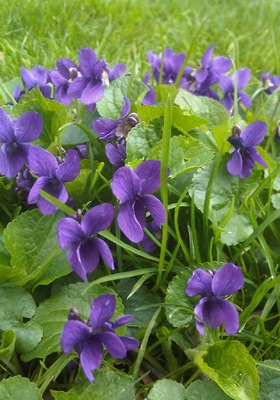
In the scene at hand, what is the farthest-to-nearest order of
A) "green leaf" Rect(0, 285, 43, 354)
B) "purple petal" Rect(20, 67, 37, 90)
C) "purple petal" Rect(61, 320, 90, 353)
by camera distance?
"purple petal" Rect(20, 67, 37, 90)
"green leaf" Rect(0, 285, 43, 354)
"purple petal" Rect(61, 320, 90, 353)

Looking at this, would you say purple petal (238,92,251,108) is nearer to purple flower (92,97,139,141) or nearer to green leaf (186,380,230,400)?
purple flower (92,97,139,141)

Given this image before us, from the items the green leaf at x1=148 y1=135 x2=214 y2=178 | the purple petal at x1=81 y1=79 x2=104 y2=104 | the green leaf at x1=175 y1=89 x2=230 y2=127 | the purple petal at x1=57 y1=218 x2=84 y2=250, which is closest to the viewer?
the purple petal at x1=57 y1=218 x2=84 y2=250

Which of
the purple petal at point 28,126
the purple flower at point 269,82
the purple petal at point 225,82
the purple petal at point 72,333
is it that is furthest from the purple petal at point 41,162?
the purple flower at point 269,82

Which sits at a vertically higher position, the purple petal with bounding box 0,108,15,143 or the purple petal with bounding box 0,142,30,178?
the purple petal with bounding box 0,108,15,143

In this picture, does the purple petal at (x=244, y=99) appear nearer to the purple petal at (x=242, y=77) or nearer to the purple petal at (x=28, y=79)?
the purple petal at (x=242, y=77)

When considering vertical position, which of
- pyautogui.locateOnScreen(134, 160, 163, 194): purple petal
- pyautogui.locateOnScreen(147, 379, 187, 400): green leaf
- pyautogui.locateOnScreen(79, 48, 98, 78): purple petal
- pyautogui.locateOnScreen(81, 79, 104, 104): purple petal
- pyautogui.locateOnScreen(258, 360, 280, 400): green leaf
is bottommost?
pyautogui.locateOnScreen(258, 360, 280, 400): green leaf

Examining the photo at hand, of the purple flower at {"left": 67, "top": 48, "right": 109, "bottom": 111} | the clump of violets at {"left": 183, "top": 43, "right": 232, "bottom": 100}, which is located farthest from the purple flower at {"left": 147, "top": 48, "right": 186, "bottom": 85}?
the purple flower at {"left": 67, "top": 48, "right": 109, "bottom": 111}

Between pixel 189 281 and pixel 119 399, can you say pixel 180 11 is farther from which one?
pixel 119 399

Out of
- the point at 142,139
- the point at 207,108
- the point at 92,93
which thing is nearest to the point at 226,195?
the point at 142,139
